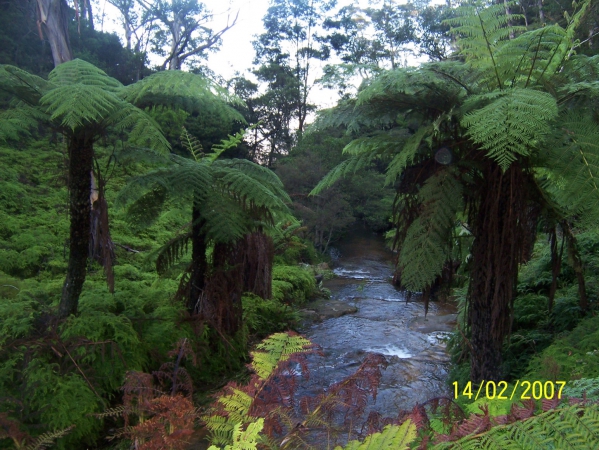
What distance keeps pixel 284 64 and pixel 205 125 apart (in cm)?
883

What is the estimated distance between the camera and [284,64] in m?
23.3

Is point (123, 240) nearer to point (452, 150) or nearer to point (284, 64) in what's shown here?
point (452, 150)

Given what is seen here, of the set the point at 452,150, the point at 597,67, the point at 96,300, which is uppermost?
the point at 597,67

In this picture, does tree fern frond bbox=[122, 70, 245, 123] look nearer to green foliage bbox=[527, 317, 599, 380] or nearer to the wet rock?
green foliage bbox=[527, 317, 599, 380]

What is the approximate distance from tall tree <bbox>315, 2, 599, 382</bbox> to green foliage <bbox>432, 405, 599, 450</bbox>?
179 centimetres

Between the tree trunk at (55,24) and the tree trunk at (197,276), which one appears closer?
the tree trunk at (197,276)

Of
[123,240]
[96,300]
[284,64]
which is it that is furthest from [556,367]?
[284,64]

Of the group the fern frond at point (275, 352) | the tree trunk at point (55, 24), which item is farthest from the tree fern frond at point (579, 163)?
the tree trunk at point (55, 24)

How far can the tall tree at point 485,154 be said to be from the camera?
2.65m

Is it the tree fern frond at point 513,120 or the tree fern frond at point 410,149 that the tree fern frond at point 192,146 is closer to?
the tree fern frond at point 410,149

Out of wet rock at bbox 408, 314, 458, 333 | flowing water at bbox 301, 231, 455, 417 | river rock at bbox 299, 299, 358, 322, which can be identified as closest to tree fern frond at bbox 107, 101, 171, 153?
flowing water at bbox 301, 231, 455, 417

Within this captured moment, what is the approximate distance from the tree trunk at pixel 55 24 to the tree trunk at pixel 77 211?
5.56 m

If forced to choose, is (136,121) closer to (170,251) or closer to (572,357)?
(170,251)

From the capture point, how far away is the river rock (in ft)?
25.3
